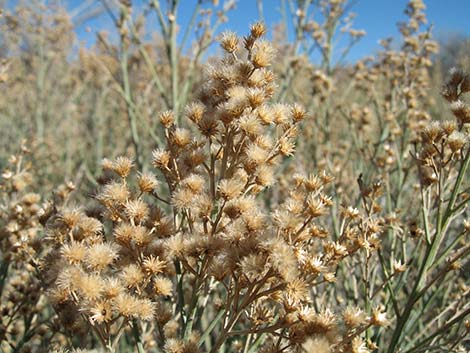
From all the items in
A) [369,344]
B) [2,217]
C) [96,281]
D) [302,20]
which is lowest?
[369,344]

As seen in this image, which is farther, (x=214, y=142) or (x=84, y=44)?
(x=84, y=44)

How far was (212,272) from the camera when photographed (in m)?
0.95

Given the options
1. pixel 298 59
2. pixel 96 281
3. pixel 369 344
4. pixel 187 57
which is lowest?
pixel 369 344

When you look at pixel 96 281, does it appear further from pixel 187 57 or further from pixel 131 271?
pixel 187 57

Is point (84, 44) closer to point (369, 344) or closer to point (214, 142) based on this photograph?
point (214, 142)

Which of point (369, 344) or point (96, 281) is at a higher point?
point (96, 281)

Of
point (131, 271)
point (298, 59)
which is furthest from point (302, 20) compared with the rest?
point (131, 271)

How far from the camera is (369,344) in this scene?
1029 mm

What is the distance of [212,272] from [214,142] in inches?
15.5

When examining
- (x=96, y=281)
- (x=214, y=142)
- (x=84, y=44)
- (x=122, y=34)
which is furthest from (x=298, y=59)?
(x=84, y=44)

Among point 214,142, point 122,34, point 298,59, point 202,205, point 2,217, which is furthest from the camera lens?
point 298,59

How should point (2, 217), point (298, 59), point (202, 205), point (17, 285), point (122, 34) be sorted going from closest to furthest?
point (202, 205), point (17, 285), point (2, 217), point (122, 34), point (298, 59)

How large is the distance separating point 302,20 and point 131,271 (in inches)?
93.7

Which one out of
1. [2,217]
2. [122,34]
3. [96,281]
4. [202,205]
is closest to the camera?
[96,281]
